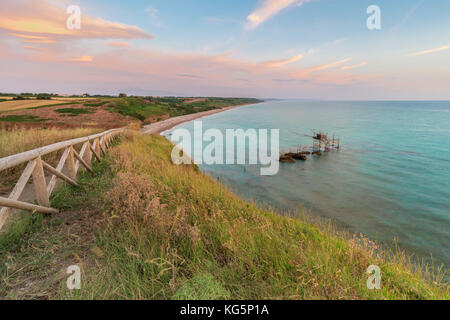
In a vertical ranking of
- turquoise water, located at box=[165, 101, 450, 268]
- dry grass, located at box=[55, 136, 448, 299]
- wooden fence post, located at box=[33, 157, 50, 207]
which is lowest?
turquoise water, located at box=[165, 101, 450, 268]

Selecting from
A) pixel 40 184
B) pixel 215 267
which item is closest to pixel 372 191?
pixel 215 267

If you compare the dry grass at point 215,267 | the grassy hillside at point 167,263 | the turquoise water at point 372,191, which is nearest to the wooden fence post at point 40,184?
the grassy hillside at point 167,263

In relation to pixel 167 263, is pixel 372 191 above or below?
below

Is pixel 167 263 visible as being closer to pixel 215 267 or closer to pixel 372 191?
pixel 215 267

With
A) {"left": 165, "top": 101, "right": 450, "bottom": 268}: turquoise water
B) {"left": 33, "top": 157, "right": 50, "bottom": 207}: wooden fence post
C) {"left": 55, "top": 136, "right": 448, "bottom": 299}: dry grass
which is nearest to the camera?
{"left": 55, "top": 136, "right": 448, "bottom": 299}: dry grass

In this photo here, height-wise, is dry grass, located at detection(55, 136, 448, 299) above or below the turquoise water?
above

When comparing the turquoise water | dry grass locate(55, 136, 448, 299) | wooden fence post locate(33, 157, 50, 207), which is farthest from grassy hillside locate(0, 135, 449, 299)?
the turquoise water

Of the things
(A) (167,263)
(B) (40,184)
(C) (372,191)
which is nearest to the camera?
(A) (167,263)

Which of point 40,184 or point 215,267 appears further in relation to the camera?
point 40,184

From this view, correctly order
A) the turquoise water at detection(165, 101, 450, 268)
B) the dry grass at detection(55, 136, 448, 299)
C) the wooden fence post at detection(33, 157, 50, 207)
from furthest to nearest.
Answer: the turquoise water at detection(165, 101, 450, 268) → the wooden fence post at detection(33, 157, 50, 207) → the dry grass at detection(55, 136, 448, 299)

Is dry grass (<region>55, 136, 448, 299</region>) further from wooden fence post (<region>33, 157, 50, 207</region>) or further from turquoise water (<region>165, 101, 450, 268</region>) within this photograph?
turquoise water (<region>165, 101, 450, 268</region>)

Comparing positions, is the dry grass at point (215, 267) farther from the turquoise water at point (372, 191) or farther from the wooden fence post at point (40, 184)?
the turquoise water at point (372, 191)

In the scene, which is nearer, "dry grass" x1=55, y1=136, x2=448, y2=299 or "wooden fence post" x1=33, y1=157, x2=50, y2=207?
"dry grass" x1=55, y1=136, x2=448, y2=299
